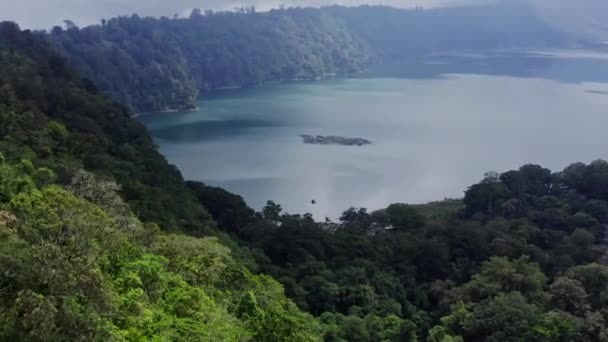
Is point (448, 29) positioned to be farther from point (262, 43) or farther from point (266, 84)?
point (266, 84)

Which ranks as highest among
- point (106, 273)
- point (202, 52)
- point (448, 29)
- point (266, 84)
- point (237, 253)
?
point (448, 29)

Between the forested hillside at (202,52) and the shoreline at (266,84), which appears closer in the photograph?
the shoreline at (266,84)

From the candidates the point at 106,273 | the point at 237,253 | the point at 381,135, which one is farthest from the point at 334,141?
the point at 106,273

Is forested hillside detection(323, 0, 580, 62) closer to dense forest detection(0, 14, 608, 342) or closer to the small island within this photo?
the small island

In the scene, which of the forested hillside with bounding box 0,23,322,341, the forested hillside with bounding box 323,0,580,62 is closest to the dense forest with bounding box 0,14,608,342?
the forested hillside with bounding box 0,23,322,341

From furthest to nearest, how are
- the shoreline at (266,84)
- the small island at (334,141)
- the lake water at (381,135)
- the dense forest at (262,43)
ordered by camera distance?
1. the dense forest at (262,43)
2. the shoreline at (266,84)
3. the small island at (334,141)
4. the lake water at (381,135)

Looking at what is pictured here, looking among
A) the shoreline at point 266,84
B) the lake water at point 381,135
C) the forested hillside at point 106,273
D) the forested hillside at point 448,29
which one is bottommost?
the lake water at point 381,135

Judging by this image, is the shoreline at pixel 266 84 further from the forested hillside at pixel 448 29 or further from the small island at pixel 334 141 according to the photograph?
the forested hillside at pixel 448 29

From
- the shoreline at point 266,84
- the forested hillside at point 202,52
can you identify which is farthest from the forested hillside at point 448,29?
the shoreline at point 266,84
